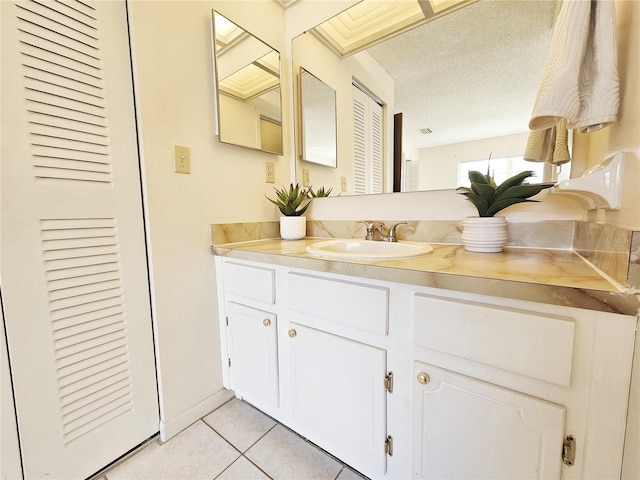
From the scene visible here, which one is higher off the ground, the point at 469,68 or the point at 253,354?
the point at 469,68

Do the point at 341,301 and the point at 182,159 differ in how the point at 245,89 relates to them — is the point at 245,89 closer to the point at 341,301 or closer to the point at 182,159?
the point at 182,159

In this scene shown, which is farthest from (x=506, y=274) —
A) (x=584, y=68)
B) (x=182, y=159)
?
(x=182, y=159)

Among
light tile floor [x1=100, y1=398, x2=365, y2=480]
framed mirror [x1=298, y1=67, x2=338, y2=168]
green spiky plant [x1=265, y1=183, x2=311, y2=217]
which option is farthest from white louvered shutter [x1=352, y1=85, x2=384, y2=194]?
light tile floor [x1=100, y1=398, x2=365, y2=480]

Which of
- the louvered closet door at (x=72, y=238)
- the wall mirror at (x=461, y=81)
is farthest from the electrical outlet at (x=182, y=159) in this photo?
the wall mirror at (x=461, y=81)

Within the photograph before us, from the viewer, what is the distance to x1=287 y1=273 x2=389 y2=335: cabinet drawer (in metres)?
0.74

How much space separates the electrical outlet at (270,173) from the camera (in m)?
1.49

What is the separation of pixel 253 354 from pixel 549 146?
4.55 ft

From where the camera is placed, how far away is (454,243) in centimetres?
112

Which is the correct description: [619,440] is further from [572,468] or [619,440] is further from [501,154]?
[501,154]

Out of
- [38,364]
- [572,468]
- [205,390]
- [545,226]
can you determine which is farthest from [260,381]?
[545,226]

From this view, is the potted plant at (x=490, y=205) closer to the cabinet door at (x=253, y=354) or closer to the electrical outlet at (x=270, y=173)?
the cabinet door at (x=253, y=354)

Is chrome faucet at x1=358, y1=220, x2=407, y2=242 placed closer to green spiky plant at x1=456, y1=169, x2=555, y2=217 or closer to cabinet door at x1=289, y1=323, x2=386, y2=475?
green spiky plant at x1=456, y1=169, x2=555, y2=217

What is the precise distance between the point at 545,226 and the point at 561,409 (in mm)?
660

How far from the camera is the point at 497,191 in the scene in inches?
34.4
